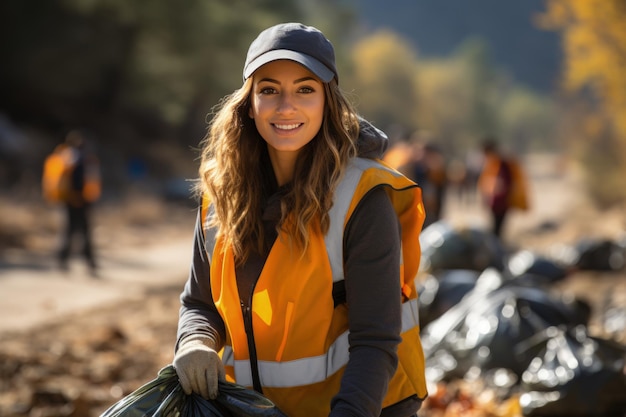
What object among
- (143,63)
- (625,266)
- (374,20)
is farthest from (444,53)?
(625,266)

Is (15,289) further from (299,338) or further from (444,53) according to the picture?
(444,53)

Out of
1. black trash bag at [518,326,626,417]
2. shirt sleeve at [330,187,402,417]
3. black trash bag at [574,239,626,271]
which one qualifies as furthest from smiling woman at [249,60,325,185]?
black trash bag at [574,239,626,271]

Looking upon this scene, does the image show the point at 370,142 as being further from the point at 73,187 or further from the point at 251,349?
the point at 73,187

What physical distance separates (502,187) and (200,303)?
10491 millimetres

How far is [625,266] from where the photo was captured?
11.4 meters

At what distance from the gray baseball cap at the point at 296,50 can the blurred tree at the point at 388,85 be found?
239ft

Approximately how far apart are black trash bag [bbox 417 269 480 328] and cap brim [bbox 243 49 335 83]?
4891 millimetres

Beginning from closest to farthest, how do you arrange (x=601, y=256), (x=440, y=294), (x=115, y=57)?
1. (x=440, y=294)
2. (x=601, y=256)
3. (x=115, y=57)

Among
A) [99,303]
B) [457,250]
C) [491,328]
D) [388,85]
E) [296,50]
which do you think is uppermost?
[388,85]

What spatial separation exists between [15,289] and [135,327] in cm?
265

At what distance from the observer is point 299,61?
2318 millimetres

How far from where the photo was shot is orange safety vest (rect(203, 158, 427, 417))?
234 cm

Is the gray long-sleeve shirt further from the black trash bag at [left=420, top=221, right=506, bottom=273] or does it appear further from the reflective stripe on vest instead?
the black trash bag at [left=420, top=221, right=506, bottom=273]

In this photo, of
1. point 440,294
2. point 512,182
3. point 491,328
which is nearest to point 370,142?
point 491,328
